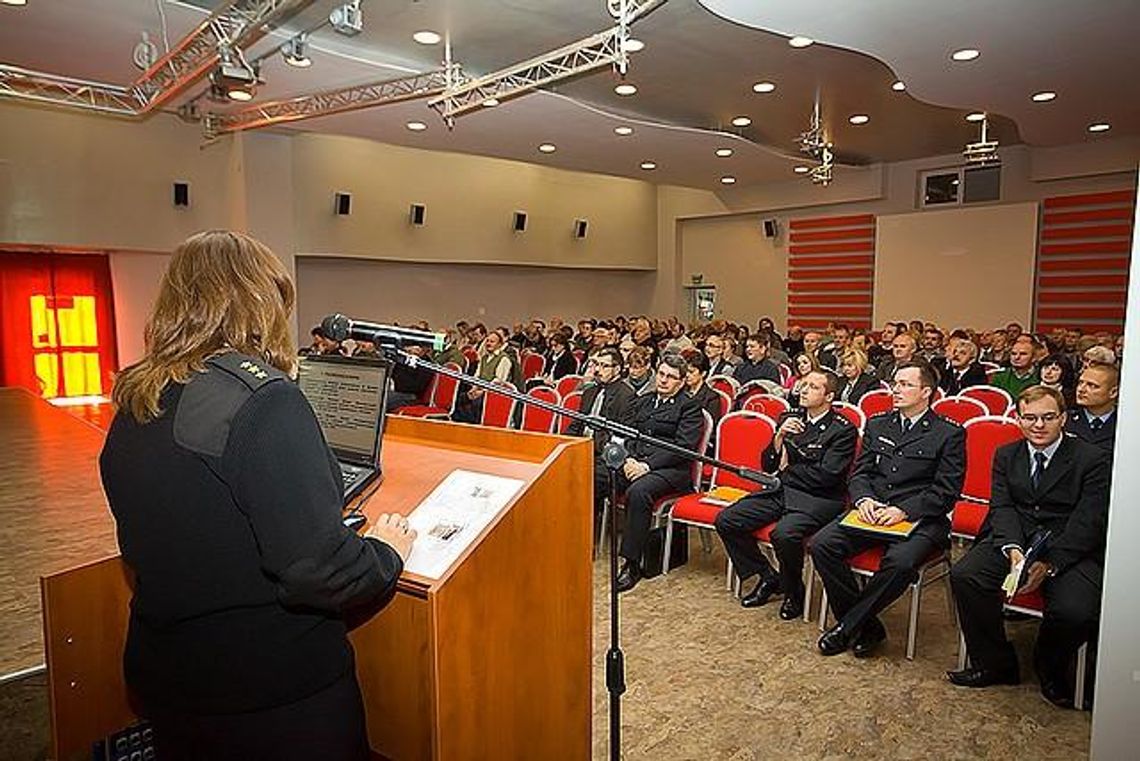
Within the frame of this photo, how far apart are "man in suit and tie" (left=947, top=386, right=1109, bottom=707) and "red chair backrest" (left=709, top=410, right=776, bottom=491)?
48.8 inches

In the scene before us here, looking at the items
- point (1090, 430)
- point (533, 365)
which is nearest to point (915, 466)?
point (1090, 430)

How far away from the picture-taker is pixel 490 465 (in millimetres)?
1971

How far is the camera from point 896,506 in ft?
11.6

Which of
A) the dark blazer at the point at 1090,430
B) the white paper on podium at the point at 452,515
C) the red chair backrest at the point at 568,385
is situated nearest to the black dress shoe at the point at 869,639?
the dark blazer at the point at 1090,430

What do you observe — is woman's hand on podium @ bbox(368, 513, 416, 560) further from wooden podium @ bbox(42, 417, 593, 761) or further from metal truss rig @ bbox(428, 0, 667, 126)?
metal truss rig @ bbox(428, 0, 667, 126)

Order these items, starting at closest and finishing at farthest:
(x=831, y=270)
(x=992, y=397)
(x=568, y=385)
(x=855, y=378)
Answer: (x=992, y=397)
(x=855, y=378)
(x=568, y=385)
(x=831, y=270)

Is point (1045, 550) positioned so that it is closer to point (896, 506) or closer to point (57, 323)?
point (896, 506)

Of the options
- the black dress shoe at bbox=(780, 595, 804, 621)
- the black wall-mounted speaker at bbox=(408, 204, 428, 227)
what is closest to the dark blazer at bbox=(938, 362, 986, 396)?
the black dress shoe at bbox=(780, 595, 804, 621)

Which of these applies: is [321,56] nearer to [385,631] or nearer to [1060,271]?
[385,631]

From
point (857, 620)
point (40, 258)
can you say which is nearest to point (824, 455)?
point (857, 620)

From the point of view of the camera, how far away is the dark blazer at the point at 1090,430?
3.68 m

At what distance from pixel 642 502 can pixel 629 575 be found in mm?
397

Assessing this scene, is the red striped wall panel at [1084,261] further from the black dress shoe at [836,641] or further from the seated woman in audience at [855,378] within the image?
the black dress shoe at [836,641]

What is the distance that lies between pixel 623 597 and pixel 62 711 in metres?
2.79
